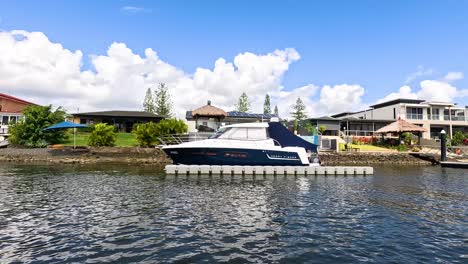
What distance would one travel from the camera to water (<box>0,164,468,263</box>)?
613 centimetres

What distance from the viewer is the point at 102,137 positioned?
30719mm

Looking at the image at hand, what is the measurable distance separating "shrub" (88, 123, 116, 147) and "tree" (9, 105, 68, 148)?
5465 millimetres

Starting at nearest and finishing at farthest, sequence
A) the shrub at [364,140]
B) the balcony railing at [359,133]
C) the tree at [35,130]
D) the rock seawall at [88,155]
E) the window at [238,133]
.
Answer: the window at [238,133], the rock seawall at [88,155], the tree at [35,130], the shrub at [364,140], the balcony railing at [359,133]

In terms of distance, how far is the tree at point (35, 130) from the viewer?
102ft

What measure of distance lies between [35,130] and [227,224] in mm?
31907

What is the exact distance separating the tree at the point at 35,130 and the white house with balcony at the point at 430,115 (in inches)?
1728

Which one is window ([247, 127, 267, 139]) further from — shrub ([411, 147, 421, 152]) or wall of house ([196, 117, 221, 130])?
shrub ([411, 147, 421, 152])

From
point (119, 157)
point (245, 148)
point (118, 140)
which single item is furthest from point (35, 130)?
point (245, 148)

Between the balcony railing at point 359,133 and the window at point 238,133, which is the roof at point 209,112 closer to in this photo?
the window at point 238,133

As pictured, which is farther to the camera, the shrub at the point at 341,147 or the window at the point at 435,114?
the window at the point at 435,114

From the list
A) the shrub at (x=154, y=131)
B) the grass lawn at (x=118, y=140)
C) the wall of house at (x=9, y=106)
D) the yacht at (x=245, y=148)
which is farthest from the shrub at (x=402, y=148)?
the wall of house at (x=9, y=106)

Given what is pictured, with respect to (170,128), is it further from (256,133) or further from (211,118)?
(256,133)

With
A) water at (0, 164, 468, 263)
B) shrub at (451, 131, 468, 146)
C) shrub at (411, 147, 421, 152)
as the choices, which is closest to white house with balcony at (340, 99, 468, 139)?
shrub at (451, 131, 468, 146)

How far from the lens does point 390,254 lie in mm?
6219
